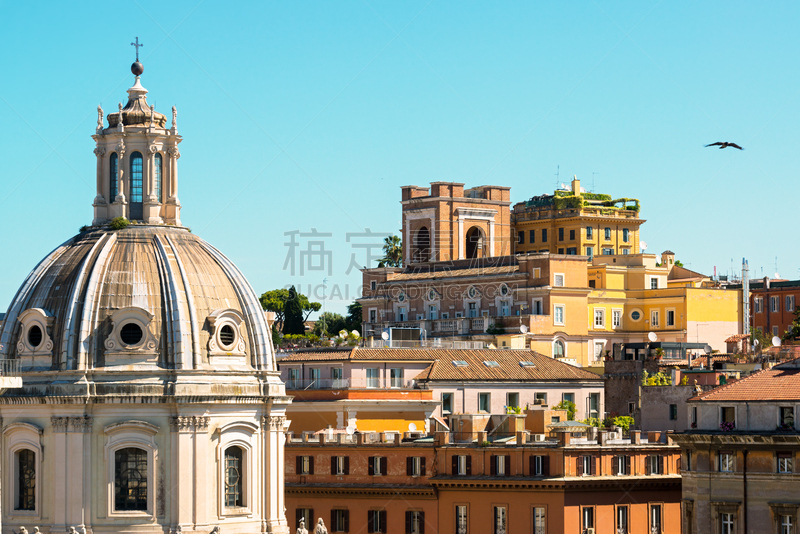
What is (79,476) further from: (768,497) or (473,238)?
(473,238)

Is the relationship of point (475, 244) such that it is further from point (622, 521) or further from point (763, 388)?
point (763, 388)

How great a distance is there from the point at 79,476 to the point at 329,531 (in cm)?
1661

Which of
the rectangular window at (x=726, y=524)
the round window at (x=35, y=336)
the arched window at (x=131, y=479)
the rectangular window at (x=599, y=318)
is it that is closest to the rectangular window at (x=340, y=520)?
the arched window at (x=131, y=479)

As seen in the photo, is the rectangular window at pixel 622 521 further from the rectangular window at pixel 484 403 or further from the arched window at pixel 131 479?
the arched window at pixel 131 479

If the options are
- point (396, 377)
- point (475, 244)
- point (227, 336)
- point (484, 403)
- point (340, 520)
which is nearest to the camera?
point (227, 336)

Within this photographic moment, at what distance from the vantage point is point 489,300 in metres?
126

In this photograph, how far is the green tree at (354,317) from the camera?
148 m

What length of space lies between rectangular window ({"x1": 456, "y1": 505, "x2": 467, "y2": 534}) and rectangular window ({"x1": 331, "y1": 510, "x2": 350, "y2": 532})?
5.70 metres

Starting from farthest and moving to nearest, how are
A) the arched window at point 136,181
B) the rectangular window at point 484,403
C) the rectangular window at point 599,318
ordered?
1. the rectangular window at point 599,318
2. the rectangular window at point 484,403
3. the arched window at point 136,181

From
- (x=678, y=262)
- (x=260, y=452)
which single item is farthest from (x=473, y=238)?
(x=260, y=452)

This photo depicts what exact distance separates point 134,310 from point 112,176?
28.3 feet

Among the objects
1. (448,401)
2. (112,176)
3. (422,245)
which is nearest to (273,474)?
(112,176)

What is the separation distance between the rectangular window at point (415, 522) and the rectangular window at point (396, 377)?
1441 cm

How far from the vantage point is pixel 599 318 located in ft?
418
